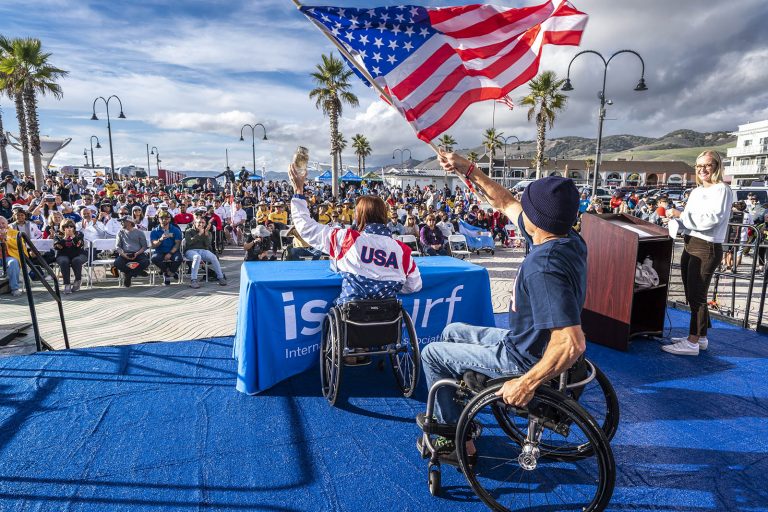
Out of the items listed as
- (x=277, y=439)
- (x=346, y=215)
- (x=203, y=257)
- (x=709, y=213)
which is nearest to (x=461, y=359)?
(x=277, y=439)

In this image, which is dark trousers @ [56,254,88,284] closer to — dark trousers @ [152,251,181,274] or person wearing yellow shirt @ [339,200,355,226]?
dark trousers @ [152,251,181,274]

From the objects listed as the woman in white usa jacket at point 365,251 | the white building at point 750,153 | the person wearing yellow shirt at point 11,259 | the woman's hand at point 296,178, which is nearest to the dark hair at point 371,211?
the woman in white usa jacket at point 365,251

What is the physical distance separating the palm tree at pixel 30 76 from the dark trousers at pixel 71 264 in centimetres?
1886

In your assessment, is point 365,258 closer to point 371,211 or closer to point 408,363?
point 371,211

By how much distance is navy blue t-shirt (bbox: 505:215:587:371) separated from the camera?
1.93 meters

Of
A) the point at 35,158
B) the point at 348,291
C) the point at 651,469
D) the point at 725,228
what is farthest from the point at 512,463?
the point at 35,158

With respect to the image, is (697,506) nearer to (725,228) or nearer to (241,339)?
(725,228)

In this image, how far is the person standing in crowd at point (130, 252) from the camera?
28.5 ft

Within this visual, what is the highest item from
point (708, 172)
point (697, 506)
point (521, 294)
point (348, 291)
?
point (708, 172)

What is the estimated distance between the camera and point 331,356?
3.48 m

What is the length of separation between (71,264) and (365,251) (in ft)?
25.4

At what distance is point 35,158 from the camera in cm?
2275

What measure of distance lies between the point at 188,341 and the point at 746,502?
16.3 ft

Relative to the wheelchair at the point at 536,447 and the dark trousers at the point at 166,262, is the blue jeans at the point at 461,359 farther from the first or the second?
the dark trousers at the point at 166,262
